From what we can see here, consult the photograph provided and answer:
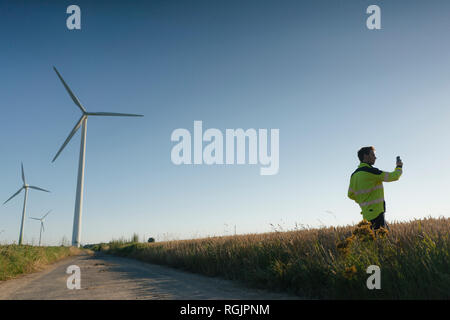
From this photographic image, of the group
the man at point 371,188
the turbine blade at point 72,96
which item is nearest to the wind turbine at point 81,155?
the turbine blade at point 72,96

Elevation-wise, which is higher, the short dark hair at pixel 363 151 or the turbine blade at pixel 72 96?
the turbine blade at pixel 72 96

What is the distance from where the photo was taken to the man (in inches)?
299

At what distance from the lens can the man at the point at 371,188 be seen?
25.0 ft

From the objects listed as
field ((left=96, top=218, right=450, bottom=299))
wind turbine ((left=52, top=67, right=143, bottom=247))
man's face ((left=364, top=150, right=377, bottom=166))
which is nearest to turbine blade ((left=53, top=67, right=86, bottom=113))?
wind turbine ((left=52, top=67, right=143, bottom=247))

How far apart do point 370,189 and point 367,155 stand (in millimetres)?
887

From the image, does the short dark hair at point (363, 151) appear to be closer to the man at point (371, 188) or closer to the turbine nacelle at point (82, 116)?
the man at point (371, 188)

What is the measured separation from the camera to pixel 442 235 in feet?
20.4

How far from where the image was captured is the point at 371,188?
7.71 m

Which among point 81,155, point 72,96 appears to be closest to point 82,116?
point 72,96

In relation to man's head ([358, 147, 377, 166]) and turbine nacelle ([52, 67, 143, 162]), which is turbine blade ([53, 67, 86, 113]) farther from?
man's head ([358, 147, 377, 166])

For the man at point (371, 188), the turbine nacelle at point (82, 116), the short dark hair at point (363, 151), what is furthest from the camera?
the turbine nacelle at point (82, 116)
